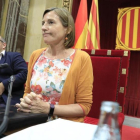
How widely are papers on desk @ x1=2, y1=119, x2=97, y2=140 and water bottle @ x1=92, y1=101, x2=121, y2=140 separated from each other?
25 centimetres

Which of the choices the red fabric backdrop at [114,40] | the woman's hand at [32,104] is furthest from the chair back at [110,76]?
the red fabric backdrop at [114,40]

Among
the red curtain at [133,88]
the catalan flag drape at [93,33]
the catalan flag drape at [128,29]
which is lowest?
the red curtain at [133,88]

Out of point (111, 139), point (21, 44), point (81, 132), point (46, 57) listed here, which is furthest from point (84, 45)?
point (111, 139)

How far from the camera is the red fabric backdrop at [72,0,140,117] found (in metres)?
5.29

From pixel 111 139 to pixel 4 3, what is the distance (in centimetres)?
366

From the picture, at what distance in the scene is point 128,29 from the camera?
17.4 ft

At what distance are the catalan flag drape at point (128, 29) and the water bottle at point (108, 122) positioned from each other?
5.12 metres

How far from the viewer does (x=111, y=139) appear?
340 millimetres

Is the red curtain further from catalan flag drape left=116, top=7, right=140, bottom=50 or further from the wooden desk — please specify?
the wooden desk

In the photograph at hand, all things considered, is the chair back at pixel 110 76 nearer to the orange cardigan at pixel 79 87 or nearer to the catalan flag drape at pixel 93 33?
the orange cardigan at pixel 79 87

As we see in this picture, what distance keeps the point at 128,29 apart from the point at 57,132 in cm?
517

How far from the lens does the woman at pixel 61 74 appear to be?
46.8 inches

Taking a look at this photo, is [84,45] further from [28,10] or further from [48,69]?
[48,69]

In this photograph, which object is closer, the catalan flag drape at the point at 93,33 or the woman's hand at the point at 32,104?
the woman's hand at the point at 32,104
